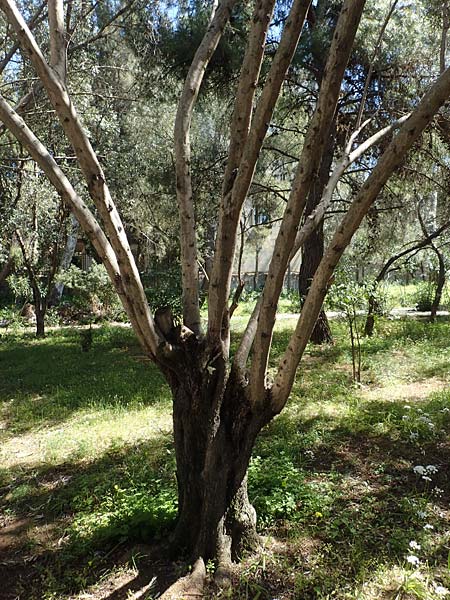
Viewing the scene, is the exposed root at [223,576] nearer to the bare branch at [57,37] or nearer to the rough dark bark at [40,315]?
the bare branch at [57,37]

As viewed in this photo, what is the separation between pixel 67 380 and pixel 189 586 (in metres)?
5.20

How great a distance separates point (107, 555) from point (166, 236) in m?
12.2

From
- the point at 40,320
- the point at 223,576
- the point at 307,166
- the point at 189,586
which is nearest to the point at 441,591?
the point at 223,576

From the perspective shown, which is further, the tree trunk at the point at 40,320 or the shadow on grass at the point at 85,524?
the tree trunk at the point at 40,320

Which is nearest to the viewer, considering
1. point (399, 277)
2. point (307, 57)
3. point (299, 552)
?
point (299, 552)

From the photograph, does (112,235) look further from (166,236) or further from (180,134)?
(166,236)

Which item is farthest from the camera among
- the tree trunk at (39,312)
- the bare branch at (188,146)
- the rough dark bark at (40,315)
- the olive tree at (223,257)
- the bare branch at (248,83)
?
the rough dark bark at (40,315)

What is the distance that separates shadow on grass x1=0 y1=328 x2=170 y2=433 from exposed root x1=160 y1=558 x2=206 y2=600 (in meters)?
3.35

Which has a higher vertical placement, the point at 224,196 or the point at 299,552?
the point at 224,196

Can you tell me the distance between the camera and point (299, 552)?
255 centimetres

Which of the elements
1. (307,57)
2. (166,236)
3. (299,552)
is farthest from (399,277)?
(299,552)

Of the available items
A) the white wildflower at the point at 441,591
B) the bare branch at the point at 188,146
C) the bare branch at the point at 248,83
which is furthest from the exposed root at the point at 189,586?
the bare branch at the point at 248,83

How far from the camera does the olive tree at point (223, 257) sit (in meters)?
1.93

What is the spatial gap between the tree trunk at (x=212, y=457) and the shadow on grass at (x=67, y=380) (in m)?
3.19
